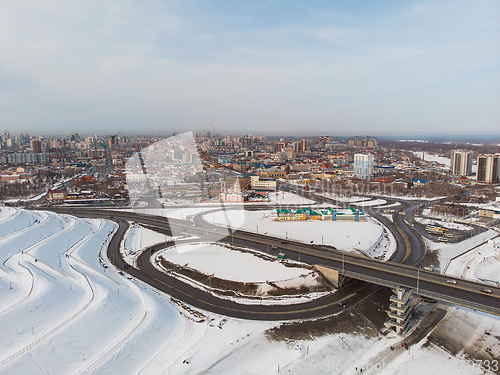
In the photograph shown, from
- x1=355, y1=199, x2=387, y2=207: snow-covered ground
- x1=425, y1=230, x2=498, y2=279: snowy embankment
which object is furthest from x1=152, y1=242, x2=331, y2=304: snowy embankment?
x1=355, y1=199, x2=387, y2=207: snow-covered ground

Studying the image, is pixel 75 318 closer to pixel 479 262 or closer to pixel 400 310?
pixel 400 310

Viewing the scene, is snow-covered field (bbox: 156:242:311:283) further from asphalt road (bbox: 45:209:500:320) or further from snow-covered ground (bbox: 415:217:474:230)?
snow-covered ground (bbox: 415:217:474:230)

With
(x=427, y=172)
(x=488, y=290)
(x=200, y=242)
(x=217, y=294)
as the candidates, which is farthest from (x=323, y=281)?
(x=427, y=172)

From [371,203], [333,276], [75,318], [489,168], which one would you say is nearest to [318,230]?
[333,276]

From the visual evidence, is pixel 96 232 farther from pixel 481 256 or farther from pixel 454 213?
pixel 454 213

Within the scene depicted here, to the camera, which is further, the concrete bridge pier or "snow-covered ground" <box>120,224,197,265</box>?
"snow-covered ground" <box>120,224,197,265</box>

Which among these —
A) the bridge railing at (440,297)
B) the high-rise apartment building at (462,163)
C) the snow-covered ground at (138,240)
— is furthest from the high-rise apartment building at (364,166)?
the bridge railing at (440,297)

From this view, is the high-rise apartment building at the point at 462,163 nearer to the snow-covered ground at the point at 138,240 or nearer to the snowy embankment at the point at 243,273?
the snowy embankment at the point at 243,273
